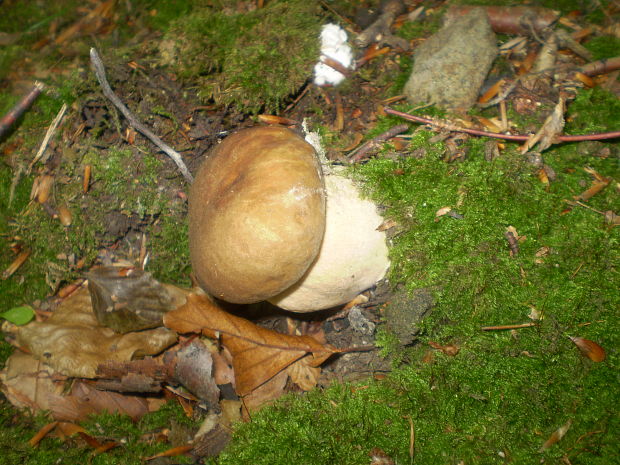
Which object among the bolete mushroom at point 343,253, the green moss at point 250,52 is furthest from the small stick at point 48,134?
the bolete mushroom at point 343,253

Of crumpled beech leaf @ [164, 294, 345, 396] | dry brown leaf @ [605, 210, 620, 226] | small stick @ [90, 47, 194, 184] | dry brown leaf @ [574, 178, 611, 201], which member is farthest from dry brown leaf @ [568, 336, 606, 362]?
small stick @ [90, 47, 194, 184]

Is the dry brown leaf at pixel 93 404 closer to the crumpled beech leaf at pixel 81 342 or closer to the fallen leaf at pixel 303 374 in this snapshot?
the crumpled beech leaf at pixel 81 342

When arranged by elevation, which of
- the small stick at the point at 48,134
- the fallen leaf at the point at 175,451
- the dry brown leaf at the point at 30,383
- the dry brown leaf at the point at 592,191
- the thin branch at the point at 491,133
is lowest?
the fallen leaf at the point at 175,451

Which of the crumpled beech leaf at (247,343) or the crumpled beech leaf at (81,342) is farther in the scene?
the crumpled beech leaf at (81,342)

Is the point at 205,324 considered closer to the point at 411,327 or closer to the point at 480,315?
the point at 411,327

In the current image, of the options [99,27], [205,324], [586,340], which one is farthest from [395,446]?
[99,27]

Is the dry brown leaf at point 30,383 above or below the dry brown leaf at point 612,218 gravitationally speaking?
below

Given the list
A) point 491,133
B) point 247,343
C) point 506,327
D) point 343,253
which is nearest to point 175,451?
point 247,343

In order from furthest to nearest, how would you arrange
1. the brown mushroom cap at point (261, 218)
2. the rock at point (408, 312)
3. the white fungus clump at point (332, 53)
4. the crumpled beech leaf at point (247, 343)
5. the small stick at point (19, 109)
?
the small stick at point (19, 109), the white fungus clump at point (332, 53), the crumpled beech leaf at point (247, 343), the rock at point (408, 312), the brown mushroom cap at point (261, 218)

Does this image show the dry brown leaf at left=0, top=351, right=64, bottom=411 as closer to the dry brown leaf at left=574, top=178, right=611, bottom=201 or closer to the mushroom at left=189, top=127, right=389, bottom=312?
the mushroom at left=189, top=127, right=389, bottom=312

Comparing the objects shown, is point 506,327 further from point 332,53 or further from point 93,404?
point 93,404
